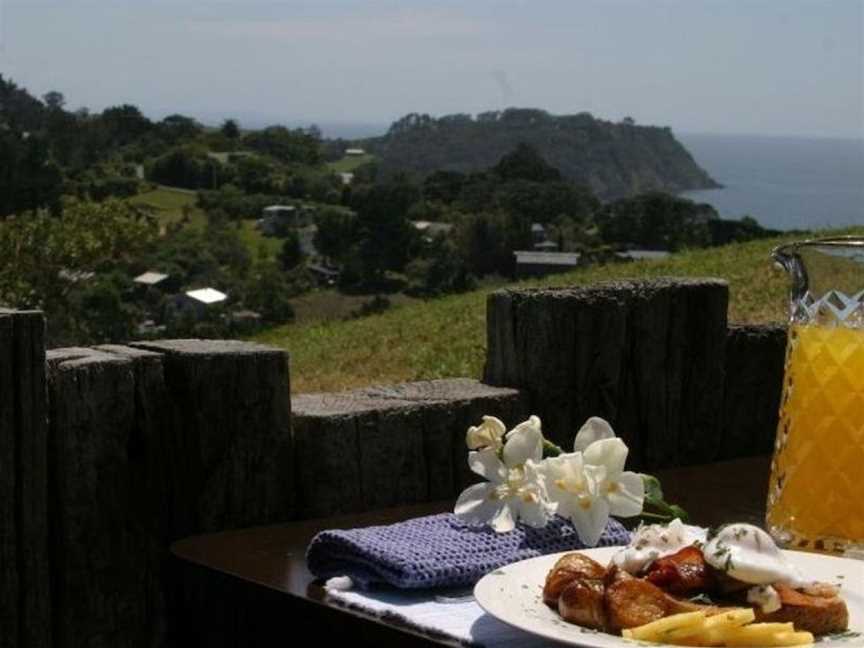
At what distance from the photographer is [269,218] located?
1225 inches

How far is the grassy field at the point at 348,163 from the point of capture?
3581cm

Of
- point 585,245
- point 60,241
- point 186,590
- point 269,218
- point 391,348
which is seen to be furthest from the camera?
point 269,218

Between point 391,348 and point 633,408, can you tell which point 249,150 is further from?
point 633,408

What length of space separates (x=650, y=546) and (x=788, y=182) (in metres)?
29.1

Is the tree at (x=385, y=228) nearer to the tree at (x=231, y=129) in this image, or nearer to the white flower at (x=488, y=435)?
the tree at (x=231, y=129)

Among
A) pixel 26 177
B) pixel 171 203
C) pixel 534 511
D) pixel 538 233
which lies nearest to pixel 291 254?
pixel 171 203

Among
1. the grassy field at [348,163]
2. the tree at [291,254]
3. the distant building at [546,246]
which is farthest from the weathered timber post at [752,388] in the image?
the grassy field at [348,163]

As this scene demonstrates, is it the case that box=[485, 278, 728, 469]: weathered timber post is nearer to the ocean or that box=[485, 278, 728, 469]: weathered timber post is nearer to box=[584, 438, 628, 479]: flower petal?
box=[584, 438, 628, 479]: flower petal

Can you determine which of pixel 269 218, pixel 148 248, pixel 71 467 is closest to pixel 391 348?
pixel 71 467

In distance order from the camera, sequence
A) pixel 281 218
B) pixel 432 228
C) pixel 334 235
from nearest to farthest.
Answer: pixel 432 228 → pixel 334 235 → pixel 281 218

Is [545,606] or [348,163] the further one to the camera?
[348,163]

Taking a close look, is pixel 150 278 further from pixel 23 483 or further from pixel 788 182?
pixel 23 483

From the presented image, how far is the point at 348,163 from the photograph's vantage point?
36719 mm

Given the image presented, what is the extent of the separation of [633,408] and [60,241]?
70.8 feet
